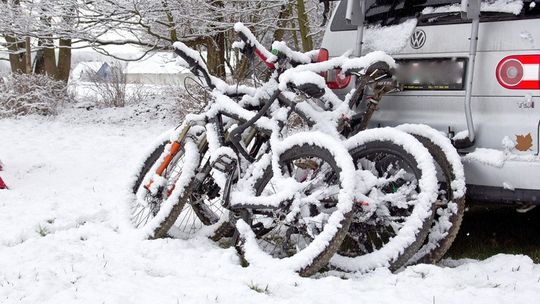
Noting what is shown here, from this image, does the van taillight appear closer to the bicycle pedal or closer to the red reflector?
the red reflector

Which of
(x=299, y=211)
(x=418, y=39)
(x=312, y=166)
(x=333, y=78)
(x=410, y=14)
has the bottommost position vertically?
(x=299, y=211)

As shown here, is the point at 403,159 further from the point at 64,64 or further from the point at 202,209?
the point at 64,64

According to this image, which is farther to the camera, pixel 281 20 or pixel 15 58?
pixel 15 58

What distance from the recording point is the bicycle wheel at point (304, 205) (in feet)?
11.4

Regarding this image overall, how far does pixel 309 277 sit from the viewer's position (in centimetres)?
356

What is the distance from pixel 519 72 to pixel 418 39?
0.68m

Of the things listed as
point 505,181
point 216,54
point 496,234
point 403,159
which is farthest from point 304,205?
point 216,54

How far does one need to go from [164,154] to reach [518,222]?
113 inches

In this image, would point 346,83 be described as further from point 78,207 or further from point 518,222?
point 78,207

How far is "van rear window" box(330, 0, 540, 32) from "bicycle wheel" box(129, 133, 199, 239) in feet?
4.60

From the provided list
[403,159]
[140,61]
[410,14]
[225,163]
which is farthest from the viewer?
[140,61]

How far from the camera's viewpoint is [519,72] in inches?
140

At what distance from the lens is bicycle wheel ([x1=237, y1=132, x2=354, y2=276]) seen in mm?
3475

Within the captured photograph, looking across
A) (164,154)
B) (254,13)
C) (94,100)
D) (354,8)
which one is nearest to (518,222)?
(354,8)
